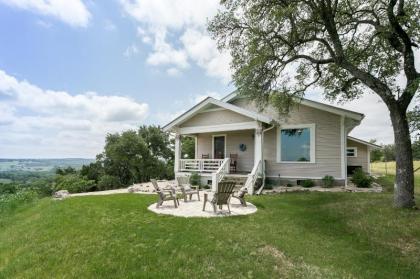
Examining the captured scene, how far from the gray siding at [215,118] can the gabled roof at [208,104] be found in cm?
30

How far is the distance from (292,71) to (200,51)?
4.88 meters

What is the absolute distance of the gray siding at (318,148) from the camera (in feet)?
41.3

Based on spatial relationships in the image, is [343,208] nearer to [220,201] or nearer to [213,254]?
[220,201]

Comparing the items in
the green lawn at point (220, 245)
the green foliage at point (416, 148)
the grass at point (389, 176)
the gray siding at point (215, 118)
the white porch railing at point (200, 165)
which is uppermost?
the gray siding at point (215, 118)

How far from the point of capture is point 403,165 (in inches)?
309

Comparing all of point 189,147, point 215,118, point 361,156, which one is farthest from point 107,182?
point 361,156

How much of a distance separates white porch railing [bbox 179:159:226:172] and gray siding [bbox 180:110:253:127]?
1.89m

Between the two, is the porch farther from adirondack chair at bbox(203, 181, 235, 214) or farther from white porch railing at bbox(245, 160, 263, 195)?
adirondack chair at bbox(203, 181, 235, 214)

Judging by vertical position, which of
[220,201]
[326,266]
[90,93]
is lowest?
[326,266]

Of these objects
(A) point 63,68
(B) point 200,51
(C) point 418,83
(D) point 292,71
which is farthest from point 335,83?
(A) point 63,68

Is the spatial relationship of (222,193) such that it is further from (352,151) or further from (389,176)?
(389,176)

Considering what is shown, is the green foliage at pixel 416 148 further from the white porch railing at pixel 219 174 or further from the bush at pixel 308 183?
the white porch railing at pixel 219 174

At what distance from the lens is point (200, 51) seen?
14.4 metres

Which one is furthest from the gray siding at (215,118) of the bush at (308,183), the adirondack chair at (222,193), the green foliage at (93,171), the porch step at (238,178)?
the green foliage at (93,171)
